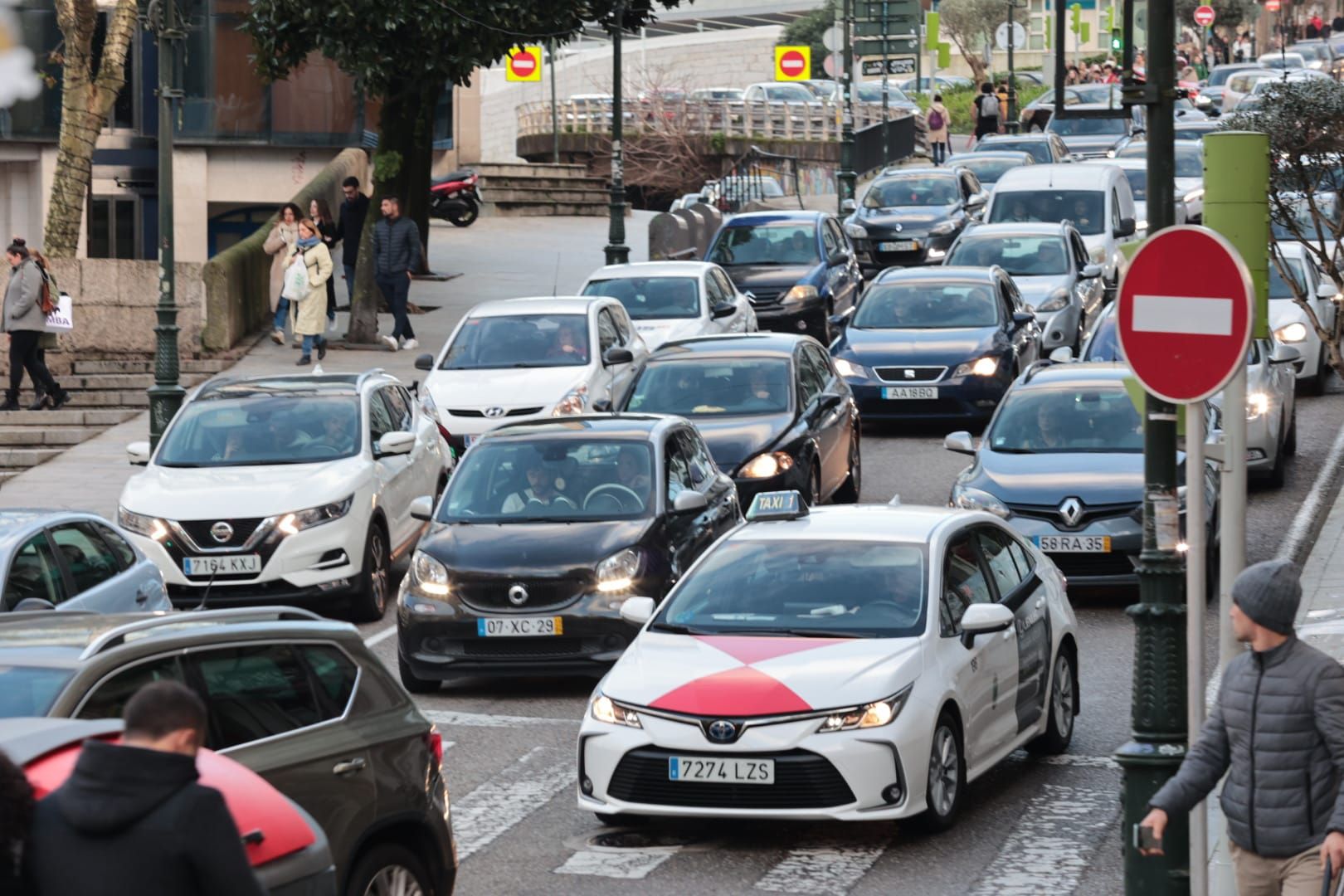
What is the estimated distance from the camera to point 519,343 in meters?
23.0

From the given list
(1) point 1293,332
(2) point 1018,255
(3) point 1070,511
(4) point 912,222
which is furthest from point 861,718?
(4) point 912,222

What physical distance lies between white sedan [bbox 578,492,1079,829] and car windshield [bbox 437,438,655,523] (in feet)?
9.38

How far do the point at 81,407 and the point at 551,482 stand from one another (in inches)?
508

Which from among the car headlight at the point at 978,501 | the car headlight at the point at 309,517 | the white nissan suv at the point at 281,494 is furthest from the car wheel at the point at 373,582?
the car headlight at the point at 978,501

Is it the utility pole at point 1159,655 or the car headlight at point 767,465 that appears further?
the car headlight at point 767,465

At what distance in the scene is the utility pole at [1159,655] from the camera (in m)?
8.55

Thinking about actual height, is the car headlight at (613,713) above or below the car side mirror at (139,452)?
below

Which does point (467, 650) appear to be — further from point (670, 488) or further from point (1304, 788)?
point (1304, 788)

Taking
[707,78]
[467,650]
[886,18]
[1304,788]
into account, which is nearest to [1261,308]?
[1304,788]

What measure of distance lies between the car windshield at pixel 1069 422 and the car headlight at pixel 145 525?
613cm

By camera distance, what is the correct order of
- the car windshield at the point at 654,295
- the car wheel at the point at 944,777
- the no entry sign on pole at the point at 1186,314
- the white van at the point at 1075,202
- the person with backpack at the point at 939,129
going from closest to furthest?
the no entry sign on pole at the point at 1186,314
the car wheel at the point at 944,777
the car windshield at the point at 654,295
the white van at the point at 1075,202
the person with backpack at the point at 939,129

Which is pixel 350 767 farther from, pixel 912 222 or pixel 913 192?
pixel 913 192

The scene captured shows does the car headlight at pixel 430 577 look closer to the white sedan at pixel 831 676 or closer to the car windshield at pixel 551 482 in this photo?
the car windshield at pixel 551 482

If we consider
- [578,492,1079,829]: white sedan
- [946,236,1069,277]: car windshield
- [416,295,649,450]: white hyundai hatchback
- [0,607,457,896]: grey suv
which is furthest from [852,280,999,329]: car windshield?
[0,607,457,896]: grey suv
